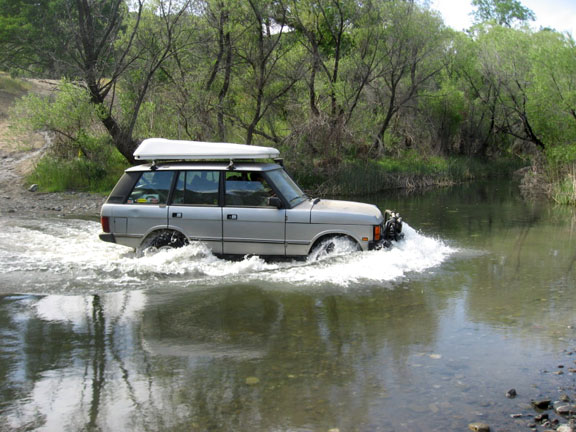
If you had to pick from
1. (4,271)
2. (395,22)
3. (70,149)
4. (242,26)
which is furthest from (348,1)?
(4,271)

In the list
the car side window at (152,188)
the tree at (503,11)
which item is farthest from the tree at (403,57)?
the tree at (503,11)

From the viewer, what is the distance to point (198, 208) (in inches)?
394

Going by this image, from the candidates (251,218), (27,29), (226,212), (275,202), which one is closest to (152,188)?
(226,212)

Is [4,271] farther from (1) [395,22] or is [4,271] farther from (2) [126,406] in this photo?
(1) [395,22]

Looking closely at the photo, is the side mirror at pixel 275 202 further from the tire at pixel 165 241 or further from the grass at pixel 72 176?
the grass at pixel 72 176

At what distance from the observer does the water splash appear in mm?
9273

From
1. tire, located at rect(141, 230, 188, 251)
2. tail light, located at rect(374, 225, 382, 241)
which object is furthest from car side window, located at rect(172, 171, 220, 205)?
tail light, located at rect(374, 225, 382, 241)

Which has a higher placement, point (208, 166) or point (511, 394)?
point (208, 166)

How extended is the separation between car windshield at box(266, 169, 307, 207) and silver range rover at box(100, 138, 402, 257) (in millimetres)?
25

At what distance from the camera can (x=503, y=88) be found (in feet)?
99.3

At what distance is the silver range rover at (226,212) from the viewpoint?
972 centimetres

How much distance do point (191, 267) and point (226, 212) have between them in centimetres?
108

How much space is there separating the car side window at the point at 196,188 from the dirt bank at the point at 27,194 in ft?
Answer: 25.2

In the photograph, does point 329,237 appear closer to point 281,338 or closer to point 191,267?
point 191,267
